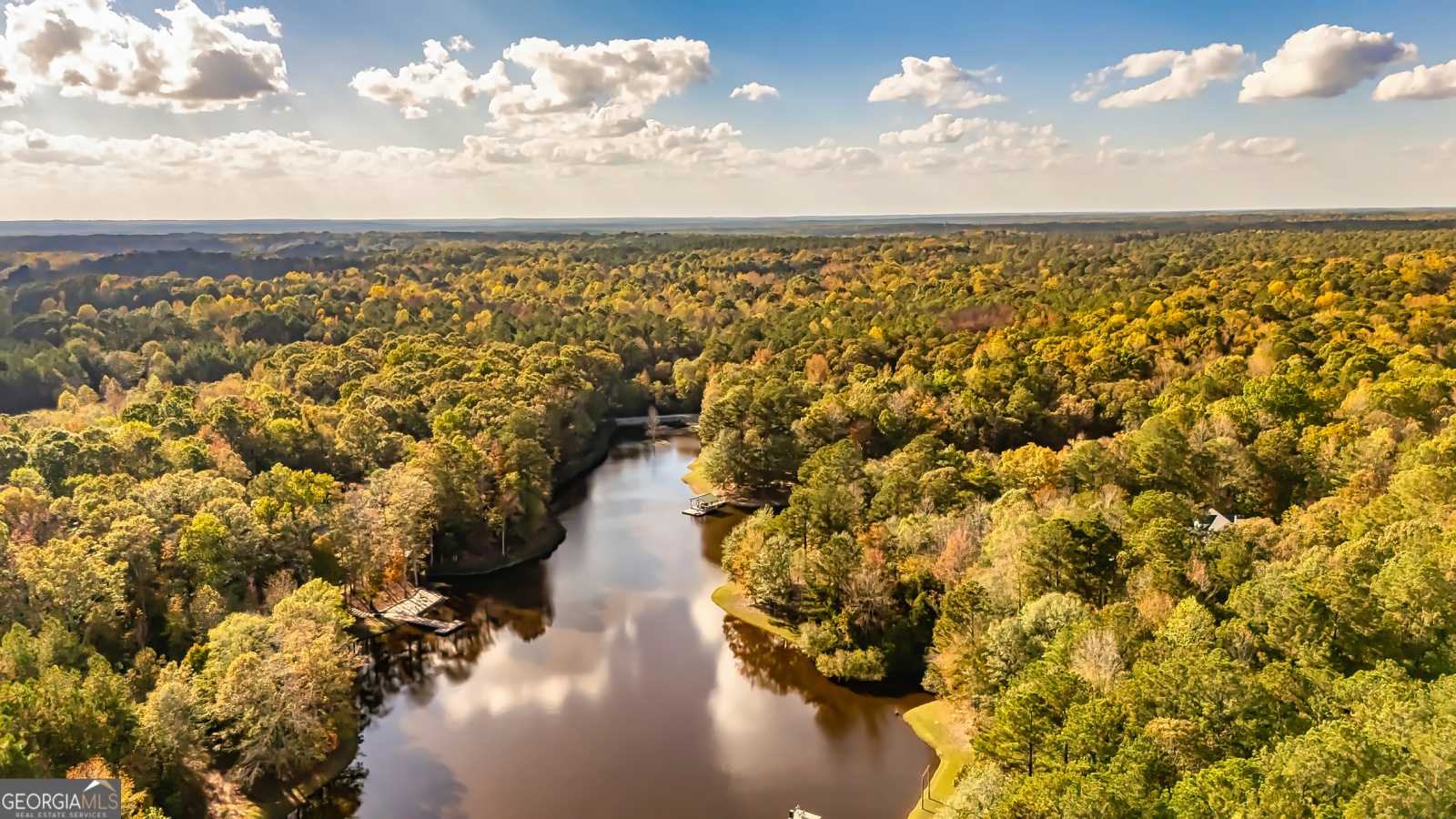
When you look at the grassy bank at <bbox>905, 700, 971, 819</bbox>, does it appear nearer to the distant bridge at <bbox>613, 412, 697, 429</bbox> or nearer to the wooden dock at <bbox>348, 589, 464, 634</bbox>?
the wooden dock at <bbox>348, 589, 464, 634</bbox>

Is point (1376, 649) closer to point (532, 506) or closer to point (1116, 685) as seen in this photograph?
point (1116, 685)

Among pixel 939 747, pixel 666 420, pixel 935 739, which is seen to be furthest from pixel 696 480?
pixel 939 747

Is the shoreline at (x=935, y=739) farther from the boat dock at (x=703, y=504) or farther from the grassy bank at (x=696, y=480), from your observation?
the grassy bank at (x=696, y=480)

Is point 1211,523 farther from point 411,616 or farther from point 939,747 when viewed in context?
point 411,616

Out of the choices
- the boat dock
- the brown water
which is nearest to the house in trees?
the brown water

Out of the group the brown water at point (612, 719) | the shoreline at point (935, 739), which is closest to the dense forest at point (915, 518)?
the shoreline at point (935, 739)

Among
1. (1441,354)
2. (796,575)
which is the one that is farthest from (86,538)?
(1441,354)
